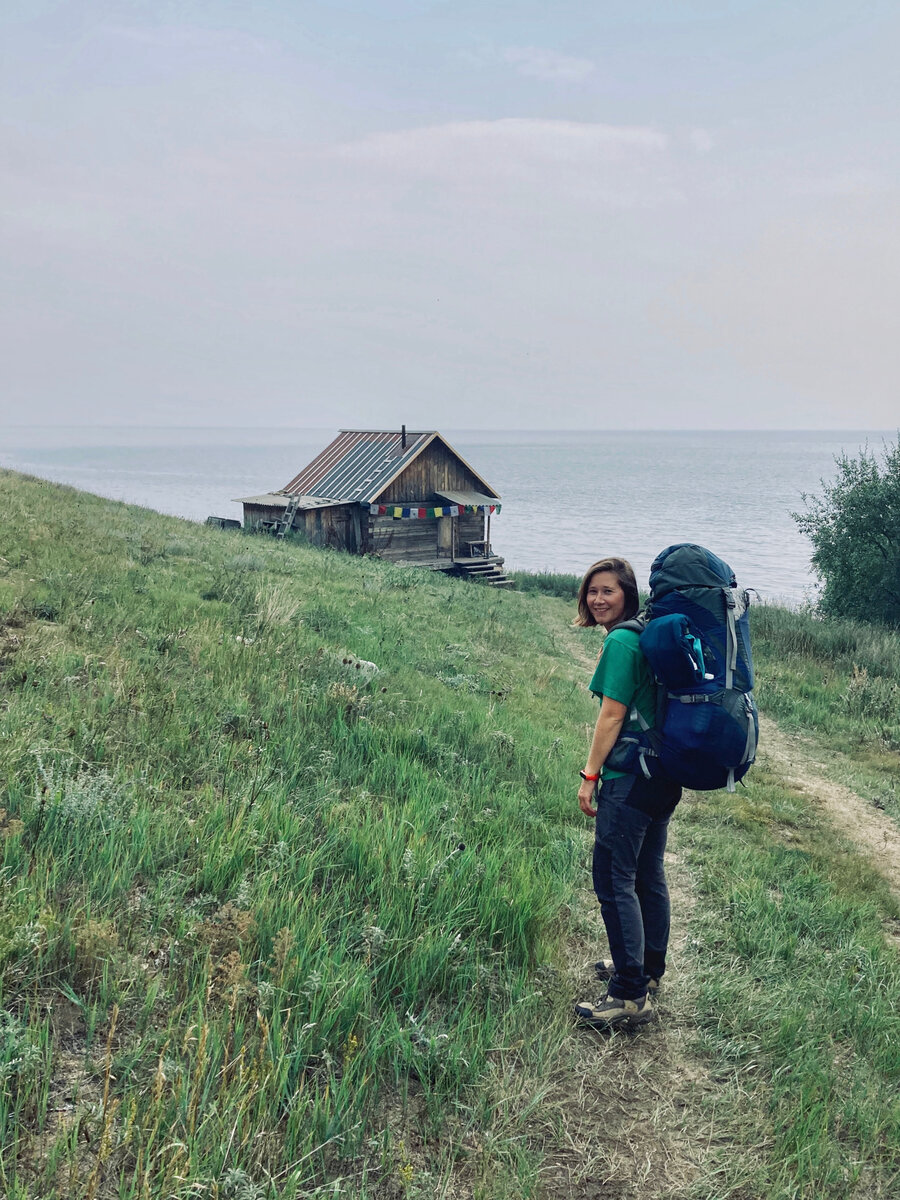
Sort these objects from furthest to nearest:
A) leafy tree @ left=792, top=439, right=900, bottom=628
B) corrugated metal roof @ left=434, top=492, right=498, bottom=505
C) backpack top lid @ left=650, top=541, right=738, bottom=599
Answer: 1. corrugated metal roof @ left=434, top=492, right=498, bottom=505
2. leafy tree @ left=792, top=439, right=900, bottom=628
3. backpack top lid @ left=650, top=541, right=738, bottom=599

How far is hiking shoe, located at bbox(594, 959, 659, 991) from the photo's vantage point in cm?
397

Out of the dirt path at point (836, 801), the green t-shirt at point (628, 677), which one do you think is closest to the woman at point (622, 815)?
the green t-shirt at point (628, 677)

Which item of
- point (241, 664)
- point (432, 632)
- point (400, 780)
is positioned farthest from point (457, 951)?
point (432, 632)

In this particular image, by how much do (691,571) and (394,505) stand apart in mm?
29611

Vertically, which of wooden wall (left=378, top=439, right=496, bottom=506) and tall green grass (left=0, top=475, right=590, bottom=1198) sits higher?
wooden wall (left=378, top=439, right=496, bottom=506)

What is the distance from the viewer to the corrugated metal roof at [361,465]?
32781mm

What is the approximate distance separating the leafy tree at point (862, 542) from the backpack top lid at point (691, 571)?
24.1 m

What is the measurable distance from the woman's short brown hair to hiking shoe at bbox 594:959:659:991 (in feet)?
6.26

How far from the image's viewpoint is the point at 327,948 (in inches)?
128

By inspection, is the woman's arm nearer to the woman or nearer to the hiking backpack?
the woman

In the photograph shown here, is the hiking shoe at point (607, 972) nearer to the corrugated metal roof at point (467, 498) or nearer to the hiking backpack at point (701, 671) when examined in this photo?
the hiking backpack at point (701, 671)

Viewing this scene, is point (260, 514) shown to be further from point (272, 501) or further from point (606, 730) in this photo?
point (606, 730)

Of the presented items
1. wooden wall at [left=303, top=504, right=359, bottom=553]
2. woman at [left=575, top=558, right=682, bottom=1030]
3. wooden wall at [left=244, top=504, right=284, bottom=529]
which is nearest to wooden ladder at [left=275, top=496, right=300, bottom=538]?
wooden wall at [left=303, top=504, right=359, bottom=553]

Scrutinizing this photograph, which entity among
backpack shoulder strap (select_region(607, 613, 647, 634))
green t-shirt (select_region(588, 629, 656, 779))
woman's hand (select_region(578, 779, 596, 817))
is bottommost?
woman's hand (select_region(578, 779, 596, 817))
